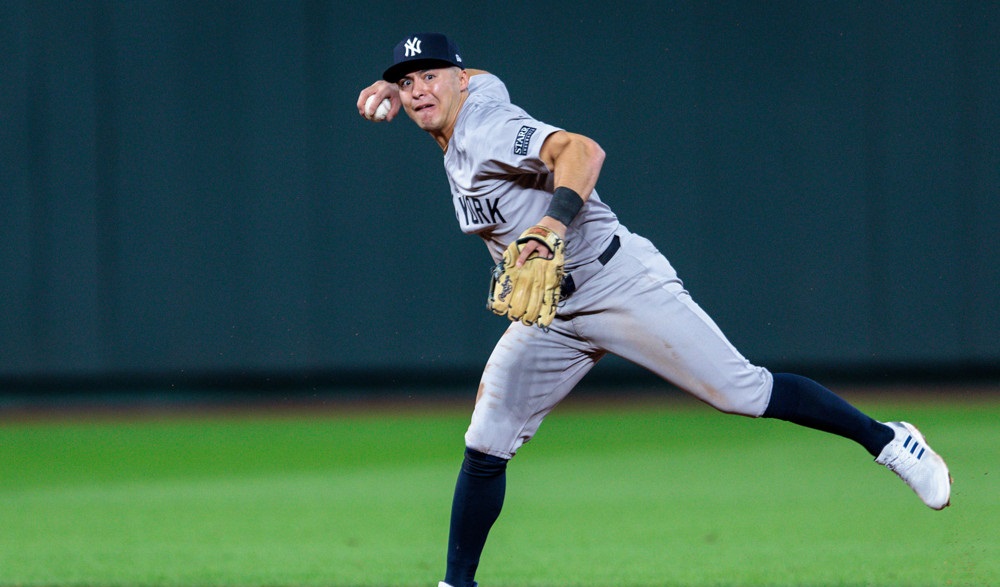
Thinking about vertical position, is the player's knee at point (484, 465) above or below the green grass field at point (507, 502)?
above

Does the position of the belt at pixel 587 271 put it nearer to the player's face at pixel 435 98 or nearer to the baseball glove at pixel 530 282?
the baseball glove at pixel 530 282

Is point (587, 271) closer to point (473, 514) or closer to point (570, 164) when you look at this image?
point (570, 164)

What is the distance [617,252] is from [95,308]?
16.7 ft

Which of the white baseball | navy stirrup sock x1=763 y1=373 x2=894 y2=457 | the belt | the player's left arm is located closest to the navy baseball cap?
the white baseball

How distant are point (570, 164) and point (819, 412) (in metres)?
1.04

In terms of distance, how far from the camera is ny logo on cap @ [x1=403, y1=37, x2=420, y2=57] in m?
3.38

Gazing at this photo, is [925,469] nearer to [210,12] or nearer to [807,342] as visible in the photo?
[807,342]

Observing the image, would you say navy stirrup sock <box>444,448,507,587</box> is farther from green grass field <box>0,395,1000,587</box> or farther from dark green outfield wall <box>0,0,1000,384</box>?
dark green outfield wall <box>0,0,1000,384</box>

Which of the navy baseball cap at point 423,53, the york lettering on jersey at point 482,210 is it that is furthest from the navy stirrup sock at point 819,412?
the navy baseball cap at point 423,53

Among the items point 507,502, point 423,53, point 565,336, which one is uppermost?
point 423,53

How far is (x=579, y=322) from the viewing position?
3424 millimetres

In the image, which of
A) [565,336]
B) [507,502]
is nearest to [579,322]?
[565,336]

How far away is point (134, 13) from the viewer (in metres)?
7.64

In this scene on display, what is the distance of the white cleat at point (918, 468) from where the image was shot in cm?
342
